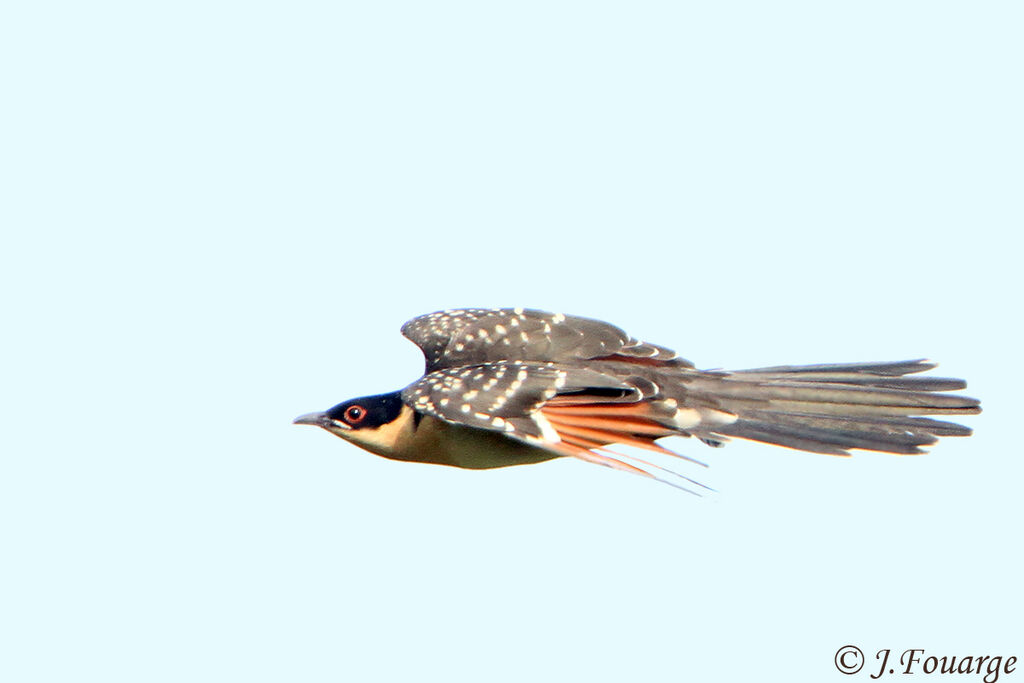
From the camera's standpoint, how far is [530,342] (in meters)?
8.27

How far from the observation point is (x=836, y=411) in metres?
7.71

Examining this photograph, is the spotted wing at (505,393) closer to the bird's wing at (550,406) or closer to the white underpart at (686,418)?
the bird's wing at (550,406)

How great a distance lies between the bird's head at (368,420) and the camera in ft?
26.5

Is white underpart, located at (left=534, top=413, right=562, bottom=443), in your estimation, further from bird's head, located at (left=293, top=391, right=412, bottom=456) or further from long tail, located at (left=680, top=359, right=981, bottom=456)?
bird's head, located at (left=293, top=391, right=412, bottom=456)

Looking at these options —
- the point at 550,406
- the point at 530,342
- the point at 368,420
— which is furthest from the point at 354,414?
the point at 550,406

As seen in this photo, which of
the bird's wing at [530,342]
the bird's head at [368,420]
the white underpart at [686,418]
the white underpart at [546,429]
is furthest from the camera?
the bird's wing at [530,342]

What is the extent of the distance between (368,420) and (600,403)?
1.45 m

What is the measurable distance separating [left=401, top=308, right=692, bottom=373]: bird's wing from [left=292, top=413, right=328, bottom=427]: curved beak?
2.46 ft

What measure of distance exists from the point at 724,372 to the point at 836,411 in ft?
2.40

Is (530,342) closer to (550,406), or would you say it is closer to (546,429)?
(550,406)

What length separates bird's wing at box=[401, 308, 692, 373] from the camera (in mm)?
8227

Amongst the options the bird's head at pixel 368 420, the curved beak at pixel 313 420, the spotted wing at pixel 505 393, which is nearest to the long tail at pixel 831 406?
the spotted wing at pixel 505 393

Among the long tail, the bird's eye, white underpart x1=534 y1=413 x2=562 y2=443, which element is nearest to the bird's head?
the bird's eye

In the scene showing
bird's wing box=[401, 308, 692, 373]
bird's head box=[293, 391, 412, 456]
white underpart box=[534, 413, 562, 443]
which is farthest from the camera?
bird's wing box=[401, 308, 692, 373]
